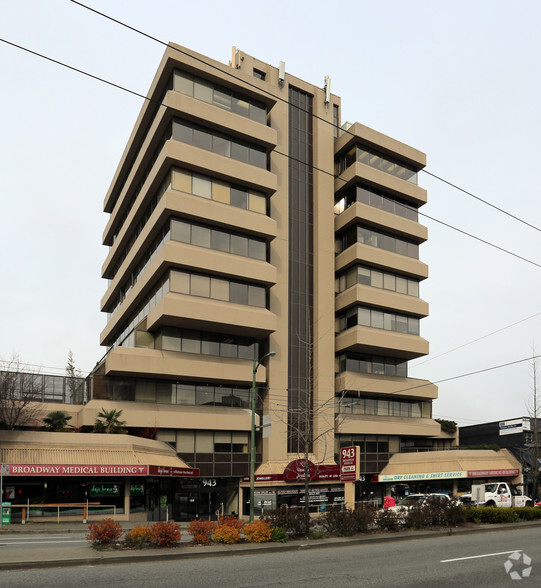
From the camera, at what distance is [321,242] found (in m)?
55.1

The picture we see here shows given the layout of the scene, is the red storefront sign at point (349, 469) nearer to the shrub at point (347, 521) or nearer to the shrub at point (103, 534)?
the shrub at point (347, 521)

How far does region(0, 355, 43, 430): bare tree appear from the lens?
39812 mm

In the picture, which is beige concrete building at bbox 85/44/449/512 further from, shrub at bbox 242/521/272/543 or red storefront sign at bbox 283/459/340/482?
shrub at bbox 242/521/272/543

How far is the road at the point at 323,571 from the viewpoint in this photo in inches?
510

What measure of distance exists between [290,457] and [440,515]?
26185 millimetres

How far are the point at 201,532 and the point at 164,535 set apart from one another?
1490 mm

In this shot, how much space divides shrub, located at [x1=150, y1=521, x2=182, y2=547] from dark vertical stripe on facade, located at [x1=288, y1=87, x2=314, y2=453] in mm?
32189

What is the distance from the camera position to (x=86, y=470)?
35.2 m

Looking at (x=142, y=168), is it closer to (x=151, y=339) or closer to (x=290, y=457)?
(x=151, y=339)

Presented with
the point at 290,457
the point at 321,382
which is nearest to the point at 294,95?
the point at 321,382

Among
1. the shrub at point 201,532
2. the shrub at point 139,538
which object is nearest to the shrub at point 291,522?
the shrub at point 201,532

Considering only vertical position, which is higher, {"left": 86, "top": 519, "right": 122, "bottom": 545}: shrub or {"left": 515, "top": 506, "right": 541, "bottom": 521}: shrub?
{"left": 86, "top": 519, "right": 122, "bottom": 545}: shrub

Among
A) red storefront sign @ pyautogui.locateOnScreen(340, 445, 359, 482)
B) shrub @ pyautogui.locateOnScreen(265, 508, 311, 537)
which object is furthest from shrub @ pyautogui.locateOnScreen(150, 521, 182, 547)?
red storefront sign @ pyautogui.locateOnScreen(340, 445, 359, 482)

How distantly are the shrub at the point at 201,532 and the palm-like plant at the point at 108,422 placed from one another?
22.7 metres
